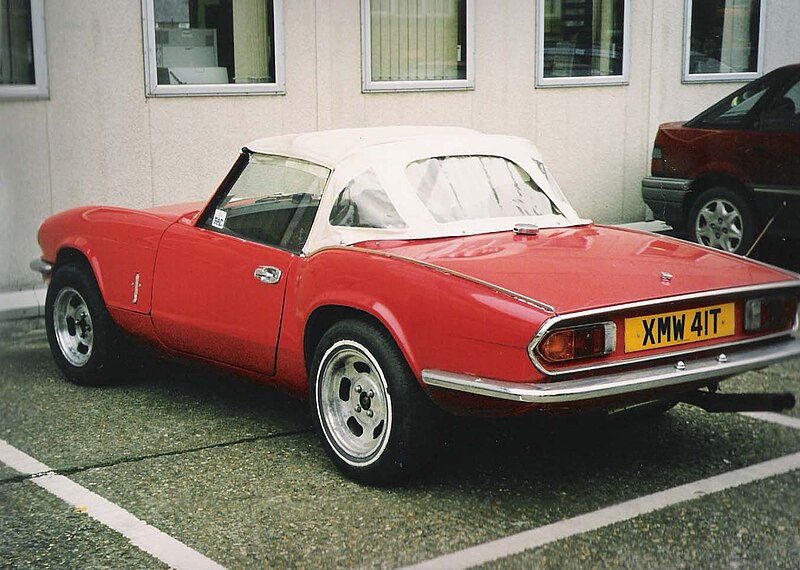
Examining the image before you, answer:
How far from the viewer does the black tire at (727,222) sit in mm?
2615

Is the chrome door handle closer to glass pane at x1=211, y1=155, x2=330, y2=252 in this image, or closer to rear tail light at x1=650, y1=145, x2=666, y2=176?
A: glass pane at x1=211, y1=155, x2=330, y2=252

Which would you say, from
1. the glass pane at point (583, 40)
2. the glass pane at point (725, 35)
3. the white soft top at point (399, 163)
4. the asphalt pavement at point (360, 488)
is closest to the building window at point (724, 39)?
the glass pane at point (725, 35)

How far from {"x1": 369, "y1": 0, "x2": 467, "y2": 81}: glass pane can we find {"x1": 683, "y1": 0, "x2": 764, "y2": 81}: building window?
1.97 metres

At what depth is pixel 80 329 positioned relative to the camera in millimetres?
3203

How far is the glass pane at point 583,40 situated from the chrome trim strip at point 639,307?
347cm

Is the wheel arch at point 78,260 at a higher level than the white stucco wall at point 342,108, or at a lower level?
lower

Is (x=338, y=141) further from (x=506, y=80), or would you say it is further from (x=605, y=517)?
(x=506, y=80)

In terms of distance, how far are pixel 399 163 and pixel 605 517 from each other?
99cm

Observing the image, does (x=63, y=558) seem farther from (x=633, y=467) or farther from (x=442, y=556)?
(x=633, y=467)

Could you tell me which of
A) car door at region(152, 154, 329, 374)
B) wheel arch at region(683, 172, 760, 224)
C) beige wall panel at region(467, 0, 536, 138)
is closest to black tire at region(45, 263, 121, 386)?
car door at region(152, 154, 329, 374)

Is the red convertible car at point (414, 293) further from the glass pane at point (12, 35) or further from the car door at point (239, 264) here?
the glass pane at point (12, 35)

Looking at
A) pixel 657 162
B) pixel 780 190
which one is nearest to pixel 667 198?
pixel 657 162

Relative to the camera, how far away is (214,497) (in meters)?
2.21

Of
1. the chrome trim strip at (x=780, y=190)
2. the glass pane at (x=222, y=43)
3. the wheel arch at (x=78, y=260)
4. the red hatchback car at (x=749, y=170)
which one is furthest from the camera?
the glass pane at (x=222, y=43)
